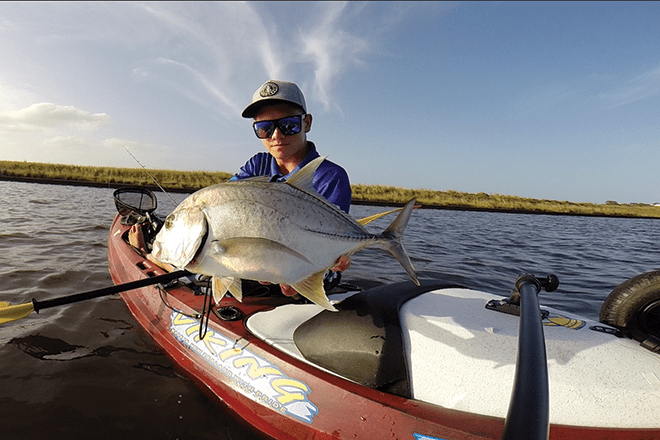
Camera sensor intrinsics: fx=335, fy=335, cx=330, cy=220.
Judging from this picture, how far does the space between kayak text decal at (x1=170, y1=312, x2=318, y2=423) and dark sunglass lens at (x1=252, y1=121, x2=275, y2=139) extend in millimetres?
2148

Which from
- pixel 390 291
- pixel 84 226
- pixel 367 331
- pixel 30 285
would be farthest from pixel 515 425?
pixel 84 226

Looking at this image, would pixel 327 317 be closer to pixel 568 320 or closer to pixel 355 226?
pixel 355 226

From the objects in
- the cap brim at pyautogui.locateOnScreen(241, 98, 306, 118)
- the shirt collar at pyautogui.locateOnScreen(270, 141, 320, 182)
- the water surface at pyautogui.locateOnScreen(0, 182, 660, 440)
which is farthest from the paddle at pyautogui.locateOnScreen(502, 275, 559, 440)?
the cap brim at pyautogui.locateOnScreen(241, 98, 306, 118)

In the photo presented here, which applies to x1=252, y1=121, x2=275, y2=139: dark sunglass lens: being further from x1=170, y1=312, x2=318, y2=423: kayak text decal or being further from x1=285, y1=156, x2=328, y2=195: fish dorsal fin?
x1=170, y1=312, x2=318, y2=423: kayak text decal

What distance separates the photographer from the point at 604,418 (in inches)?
80.3

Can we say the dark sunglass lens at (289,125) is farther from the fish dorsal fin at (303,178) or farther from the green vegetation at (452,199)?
the green vegetation at (452,199)

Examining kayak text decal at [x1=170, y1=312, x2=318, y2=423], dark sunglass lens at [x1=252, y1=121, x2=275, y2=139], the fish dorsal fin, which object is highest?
dark sunglass lens at [x1=252, y1=121, x2=275, y2=139]

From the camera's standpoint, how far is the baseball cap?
3.37 meters

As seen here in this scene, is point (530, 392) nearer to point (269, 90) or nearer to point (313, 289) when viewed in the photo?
point (313, 289)

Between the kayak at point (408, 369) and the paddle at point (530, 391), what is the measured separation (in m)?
0.62

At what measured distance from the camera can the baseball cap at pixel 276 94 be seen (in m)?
3.37

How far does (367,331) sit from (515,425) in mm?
1542

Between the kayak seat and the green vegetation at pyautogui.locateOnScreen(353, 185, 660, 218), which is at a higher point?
the green vegetation at pyautogui.locateOnScreen(353, 185, 660, 218)

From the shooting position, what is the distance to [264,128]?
3.62m
